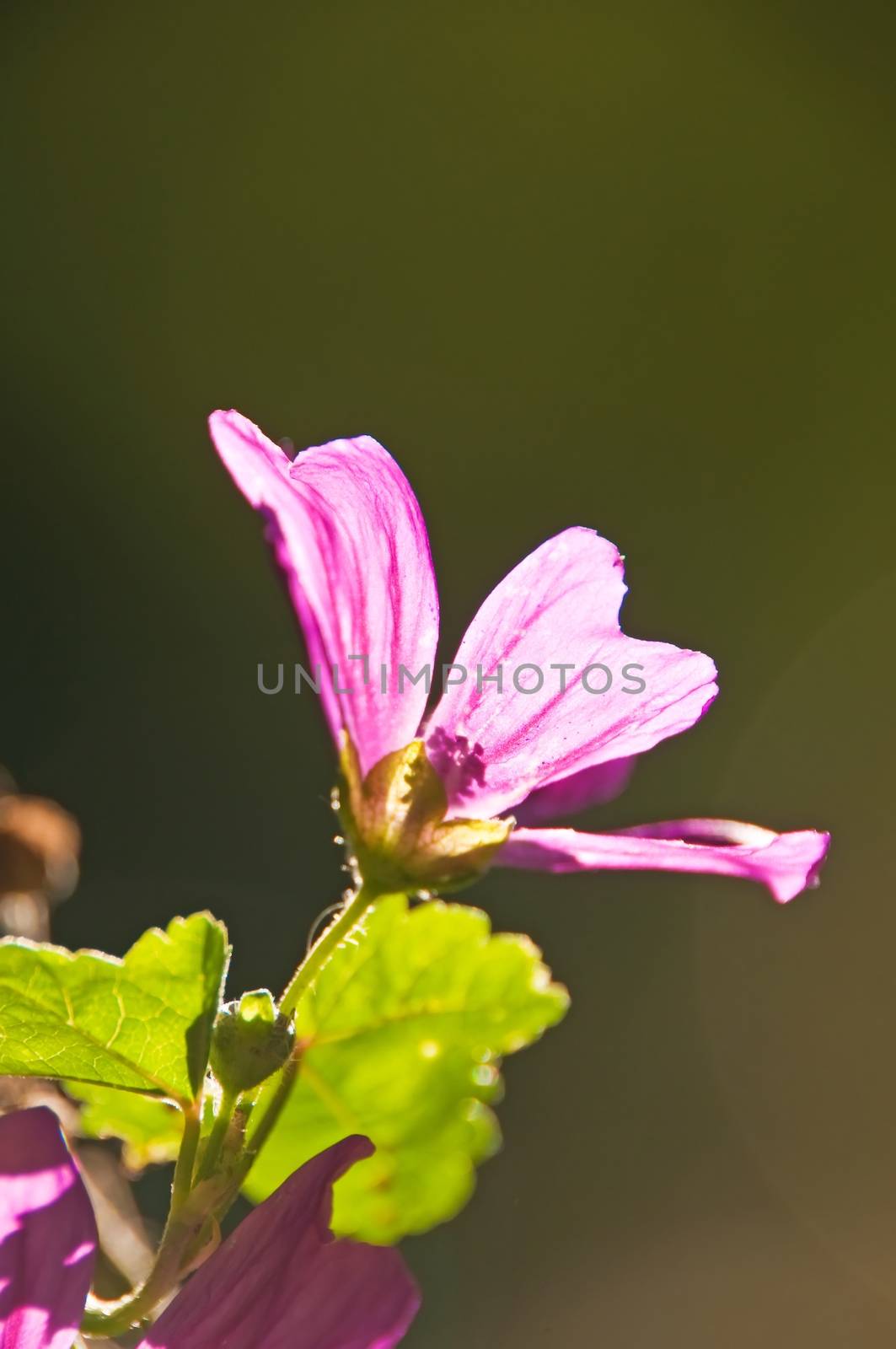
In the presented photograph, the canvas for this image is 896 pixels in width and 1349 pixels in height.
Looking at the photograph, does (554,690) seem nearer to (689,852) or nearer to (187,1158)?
(689,852)

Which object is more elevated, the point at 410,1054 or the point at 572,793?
the point at 572,793

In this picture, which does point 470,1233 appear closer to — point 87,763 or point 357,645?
point 87,763

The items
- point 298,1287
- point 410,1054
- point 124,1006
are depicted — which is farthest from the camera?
point 410,1054

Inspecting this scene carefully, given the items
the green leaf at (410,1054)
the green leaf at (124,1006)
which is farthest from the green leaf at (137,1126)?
the green leaf at (124,1006)

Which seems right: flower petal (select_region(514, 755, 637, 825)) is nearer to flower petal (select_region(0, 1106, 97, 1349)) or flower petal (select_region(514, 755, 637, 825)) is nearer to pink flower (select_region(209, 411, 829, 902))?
pink flower (select_region(209, 411, 829, 902))

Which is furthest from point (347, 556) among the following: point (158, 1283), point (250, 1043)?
point (158, 1283)

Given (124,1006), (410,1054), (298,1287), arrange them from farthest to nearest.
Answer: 1. (410,1054)
2. (124,1006)
3. (298,1287)

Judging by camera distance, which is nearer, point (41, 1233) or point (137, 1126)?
point (41, 1233)

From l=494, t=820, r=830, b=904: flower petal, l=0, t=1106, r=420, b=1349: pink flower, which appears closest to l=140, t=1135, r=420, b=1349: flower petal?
l=0, t=1106, r=420, b=1349: pink flower
